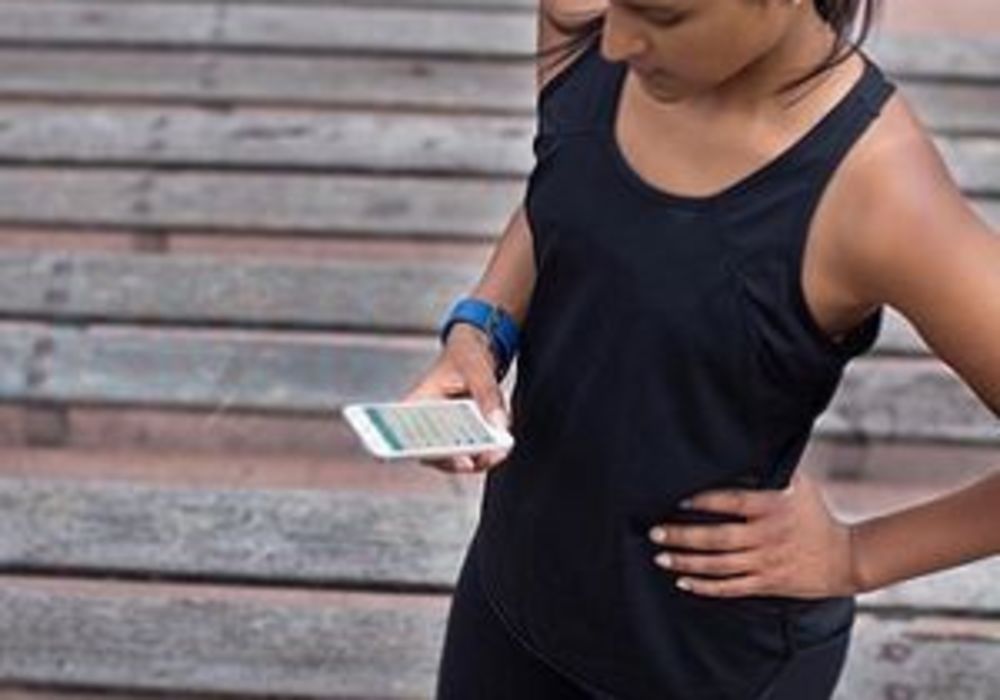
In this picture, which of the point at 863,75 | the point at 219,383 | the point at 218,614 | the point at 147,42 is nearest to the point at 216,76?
the point at 147,42

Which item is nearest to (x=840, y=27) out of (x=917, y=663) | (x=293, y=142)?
(x=917, y=663)

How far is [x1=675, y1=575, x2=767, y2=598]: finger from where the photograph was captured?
42.7 inches

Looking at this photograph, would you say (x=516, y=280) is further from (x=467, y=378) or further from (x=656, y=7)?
(x=656, y=7)

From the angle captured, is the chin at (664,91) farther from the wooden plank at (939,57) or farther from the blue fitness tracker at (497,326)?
Answer: the wooden plank at (939,57)

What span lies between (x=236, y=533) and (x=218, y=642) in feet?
0.70

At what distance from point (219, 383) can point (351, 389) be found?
8.4 inches

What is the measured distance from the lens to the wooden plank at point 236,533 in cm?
221

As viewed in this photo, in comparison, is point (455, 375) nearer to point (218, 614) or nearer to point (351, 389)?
point (218, 614)

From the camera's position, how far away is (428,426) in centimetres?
108

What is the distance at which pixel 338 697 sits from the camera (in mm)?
2021

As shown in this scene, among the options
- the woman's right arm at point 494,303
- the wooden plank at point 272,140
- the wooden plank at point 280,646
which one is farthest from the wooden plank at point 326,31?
the woman's right arm at point 494,303

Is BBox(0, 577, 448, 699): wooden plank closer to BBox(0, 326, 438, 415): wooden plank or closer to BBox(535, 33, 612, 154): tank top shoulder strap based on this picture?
BBox(0, 326, 438, 415): wooden plank

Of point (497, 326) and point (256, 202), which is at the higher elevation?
point (497, 326)

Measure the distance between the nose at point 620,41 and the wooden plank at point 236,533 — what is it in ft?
4.41
